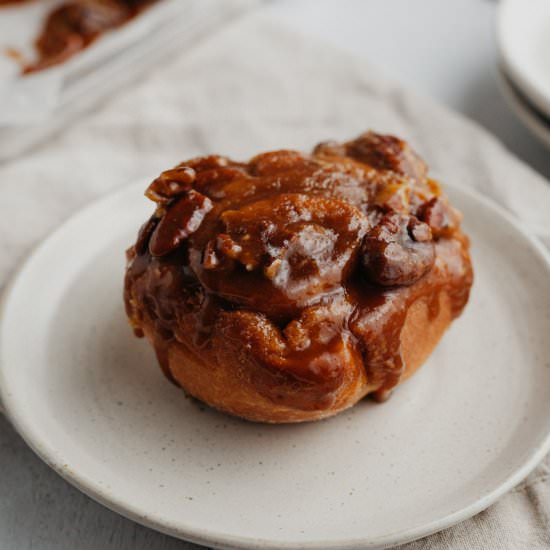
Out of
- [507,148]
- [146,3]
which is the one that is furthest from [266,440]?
[146,3]

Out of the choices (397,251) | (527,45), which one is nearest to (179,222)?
(397,251)

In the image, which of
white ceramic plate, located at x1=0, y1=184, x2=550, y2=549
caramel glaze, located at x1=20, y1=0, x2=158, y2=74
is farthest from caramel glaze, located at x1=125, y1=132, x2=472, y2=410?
caramel glaze, located at x1=20, y1=0, x2=158, y2=74

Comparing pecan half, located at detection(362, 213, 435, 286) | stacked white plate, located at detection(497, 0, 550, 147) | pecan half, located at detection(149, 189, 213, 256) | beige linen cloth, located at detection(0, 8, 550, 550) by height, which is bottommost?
beige linen cloth, located at detection(0, 8, 550, 550)

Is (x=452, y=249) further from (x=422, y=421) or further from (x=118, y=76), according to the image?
(x=118, y=76)

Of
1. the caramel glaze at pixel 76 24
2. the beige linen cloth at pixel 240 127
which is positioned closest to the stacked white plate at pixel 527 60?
the beige linen cloth at pixel 240 127

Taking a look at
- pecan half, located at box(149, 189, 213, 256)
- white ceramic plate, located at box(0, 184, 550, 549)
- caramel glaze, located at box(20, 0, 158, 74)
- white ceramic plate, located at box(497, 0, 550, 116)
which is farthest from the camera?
caramel glaze, located at box(20, 0, 158, 74)

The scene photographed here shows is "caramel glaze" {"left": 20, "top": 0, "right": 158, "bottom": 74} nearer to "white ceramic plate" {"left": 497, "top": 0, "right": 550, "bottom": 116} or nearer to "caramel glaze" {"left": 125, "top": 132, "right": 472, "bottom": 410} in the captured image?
"white ceramic plate" {"left": 497, "top": 0, "right": 550, "bottom": 116}

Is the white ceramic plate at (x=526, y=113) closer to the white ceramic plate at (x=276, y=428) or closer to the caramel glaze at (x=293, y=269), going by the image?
the white ceramic plate at (x=276, y=428)
